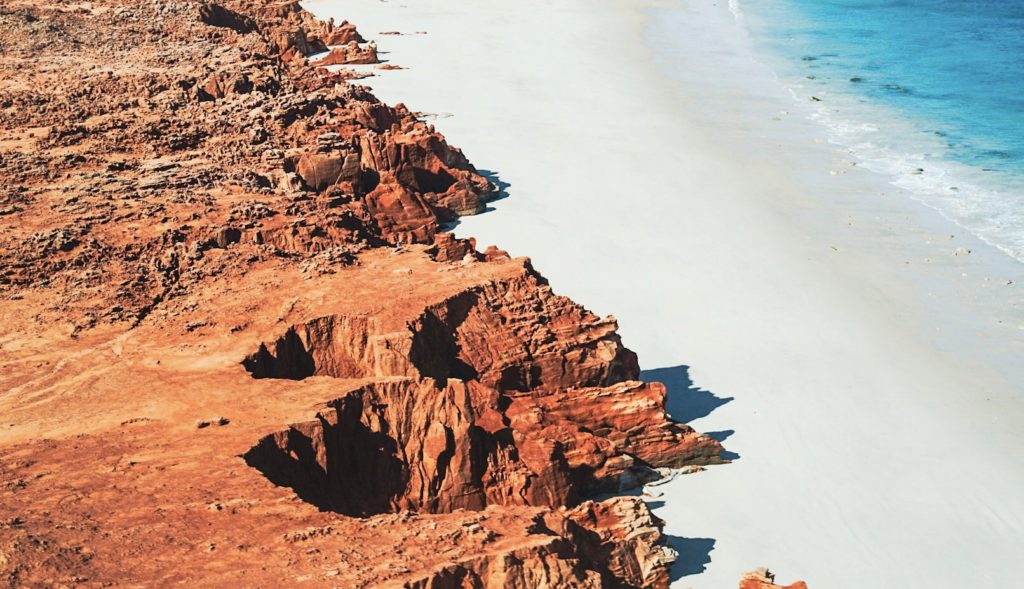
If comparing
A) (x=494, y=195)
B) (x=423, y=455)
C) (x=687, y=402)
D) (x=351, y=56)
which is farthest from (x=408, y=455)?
(x=351, y=56)

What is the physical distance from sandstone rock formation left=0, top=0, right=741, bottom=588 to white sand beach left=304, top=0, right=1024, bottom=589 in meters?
1.66

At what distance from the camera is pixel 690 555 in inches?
542

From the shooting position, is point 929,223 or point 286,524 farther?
point 929,223

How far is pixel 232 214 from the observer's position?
59.4 feet

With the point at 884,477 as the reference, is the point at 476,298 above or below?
above

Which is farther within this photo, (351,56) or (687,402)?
(351,56)

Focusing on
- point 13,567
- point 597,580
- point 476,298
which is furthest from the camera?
point 476,298

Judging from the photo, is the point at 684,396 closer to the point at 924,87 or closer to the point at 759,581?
the point at 759,581

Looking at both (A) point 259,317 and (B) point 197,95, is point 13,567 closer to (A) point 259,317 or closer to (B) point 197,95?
(A) point 259,317

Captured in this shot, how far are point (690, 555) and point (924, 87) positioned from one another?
1239 inches

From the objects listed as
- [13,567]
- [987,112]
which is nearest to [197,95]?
[13,567]

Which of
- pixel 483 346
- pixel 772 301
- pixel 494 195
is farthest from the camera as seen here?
pixel 494 195

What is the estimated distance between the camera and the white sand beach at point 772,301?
14695 millimetres

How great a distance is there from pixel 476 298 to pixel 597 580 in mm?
6051
